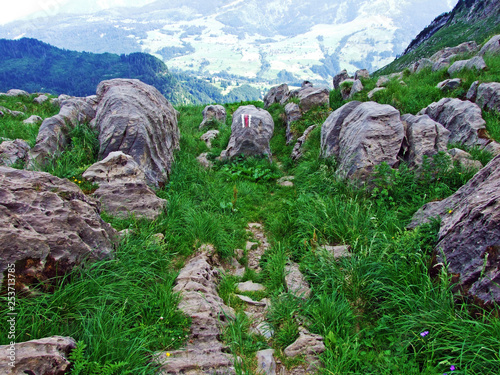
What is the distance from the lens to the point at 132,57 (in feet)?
491

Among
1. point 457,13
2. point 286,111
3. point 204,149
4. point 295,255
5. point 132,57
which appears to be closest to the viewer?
point 295,255

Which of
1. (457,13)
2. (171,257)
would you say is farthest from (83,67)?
(171,257)

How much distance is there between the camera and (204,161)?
1112 cm

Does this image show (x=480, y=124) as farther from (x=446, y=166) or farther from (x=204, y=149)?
(x=204, y=149)

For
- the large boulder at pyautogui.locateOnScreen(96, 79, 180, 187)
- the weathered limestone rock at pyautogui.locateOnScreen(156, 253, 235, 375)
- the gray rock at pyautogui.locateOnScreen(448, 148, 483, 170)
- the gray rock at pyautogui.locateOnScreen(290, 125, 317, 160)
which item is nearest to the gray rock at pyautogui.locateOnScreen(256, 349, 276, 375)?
the weathered limestone rock at pyautogui.locateOnScreen(156, 253, 235, 375)

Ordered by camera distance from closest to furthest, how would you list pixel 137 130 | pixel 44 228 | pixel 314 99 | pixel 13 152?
pixel 44 228 → pixel 13 152 → pixel 137 130 → pixel 314 99

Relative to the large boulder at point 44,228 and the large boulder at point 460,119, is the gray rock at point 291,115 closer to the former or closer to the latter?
the large boulder at point 460,119

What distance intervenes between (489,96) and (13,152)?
48.1 feet

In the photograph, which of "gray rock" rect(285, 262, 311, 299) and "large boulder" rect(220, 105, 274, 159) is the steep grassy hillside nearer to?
"large boulder" rect(220, 105, 274, 159)

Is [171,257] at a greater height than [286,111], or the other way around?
[286,111]

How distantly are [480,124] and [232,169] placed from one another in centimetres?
761

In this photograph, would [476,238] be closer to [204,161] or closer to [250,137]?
[250,137]

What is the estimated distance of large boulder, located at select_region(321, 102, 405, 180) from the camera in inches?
277

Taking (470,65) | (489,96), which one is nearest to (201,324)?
(489,96)
